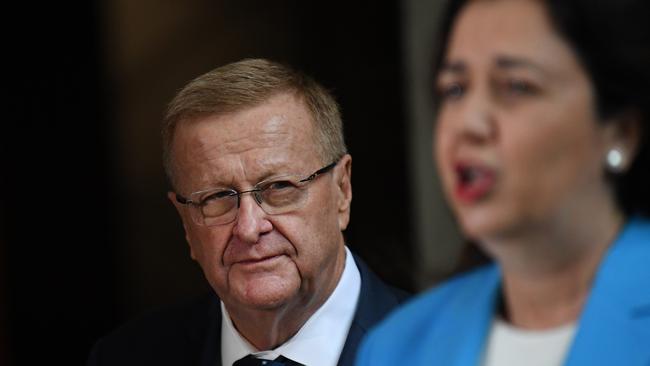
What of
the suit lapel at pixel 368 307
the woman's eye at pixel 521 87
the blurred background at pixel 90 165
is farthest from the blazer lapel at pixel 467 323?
the blurred background at pixel 90 165

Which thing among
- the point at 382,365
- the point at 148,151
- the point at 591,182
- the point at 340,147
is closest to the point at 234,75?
the point at 340,147

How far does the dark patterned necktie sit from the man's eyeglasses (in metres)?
0.21

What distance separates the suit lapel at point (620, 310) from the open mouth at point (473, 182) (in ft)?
0.46

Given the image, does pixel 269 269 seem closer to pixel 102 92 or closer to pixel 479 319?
pixel 479 319

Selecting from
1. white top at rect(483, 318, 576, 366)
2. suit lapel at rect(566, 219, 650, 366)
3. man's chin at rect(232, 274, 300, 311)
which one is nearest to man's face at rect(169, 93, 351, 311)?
man's chin at rect(232, 274, 300, 311)

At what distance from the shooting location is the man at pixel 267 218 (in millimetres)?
1804

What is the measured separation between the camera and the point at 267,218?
5.98 feet

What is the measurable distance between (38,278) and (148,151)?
1.91ft

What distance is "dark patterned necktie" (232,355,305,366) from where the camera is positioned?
180 cm

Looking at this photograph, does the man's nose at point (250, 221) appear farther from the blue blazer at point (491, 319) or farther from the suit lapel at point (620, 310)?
the suit lapel at point (620, 310)

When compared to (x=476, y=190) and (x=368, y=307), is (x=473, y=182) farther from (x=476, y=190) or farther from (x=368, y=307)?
(x=368, y=307)

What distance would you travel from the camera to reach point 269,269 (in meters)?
1.81

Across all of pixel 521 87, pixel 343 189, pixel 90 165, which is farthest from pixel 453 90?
pixel 90 165

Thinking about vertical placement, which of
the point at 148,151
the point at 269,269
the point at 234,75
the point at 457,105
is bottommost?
the point at 148,151
